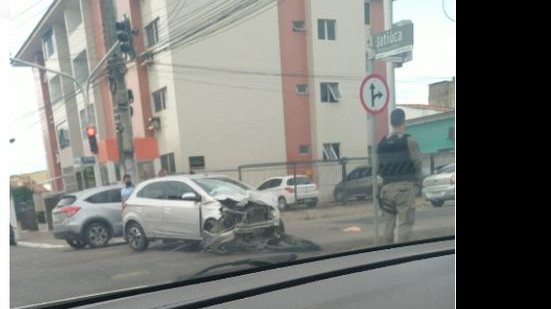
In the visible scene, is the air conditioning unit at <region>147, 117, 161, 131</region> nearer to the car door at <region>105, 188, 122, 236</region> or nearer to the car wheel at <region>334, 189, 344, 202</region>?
the car door at <region>105, 188, 122, 236</region>

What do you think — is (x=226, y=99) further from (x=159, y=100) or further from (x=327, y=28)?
(x=327, y=28)

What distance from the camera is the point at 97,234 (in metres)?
2.51

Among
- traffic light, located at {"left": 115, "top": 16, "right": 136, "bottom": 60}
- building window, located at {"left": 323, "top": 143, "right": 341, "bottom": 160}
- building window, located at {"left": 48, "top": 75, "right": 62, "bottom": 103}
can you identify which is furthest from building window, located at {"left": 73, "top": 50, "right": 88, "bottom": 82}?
building window, located at {"left": 323, "top": 143, "right": 341, "bottom": 160}

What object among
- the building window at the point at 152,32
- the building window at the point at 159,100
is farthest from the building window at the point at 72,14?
the building window at the point at 159,100

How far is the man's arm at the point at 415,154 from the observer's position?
337 cm

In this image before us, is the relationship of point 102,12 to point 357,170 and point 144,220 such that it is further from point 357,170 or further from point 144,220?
point 357,170

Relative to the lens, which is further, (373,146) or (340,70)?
(373,146)

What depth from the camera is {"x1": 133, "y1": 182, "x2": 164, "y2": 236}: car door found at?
2602mm

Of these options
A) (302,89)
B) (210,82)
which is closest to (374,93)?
(302,89)

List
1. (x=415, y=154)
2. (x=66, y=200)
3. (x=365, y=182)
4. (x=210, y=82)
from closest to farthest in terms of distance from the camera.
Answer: (x=66, y=200) → (x=210, y=82) → (x=415, y=154) → (x=365, y=182)

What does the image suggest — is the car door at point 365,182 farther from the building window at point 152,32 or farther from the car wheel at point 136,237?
the building window at point 152,32

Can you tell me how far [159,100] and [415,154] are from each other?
2427mm

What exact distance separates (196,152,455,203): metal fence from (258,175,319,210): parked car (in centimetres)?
4
